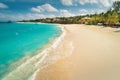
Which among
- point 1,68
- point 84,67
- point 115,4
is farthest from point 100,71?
point 115,4

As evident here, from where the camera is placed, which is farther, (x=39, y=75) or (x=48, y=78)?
(x=39, y=75)

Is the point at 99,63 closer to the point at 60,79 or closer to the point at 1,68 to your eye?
the point at 60,79

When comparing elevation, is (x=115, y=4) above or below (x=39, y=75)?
above

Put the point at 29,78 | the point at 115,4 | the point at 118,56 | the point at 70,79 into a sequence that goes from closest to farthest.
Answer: the point at 70,79, the point at 29,78, the point at 118,56, the point at 115,4

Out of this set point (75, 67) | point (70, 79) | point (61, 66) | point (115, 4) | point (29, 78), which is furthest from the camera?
point (115, 4)

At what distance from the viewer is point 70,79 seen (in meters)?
7.74

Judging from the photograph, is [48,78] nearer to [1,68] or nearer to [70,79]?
[70,79]

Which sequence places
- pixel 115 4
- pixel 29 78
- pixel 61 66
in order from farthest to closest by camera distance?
pixel 115 4, pixel 61 66, pixel 29 78

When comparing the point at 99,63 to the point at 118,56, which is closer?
the point at 99,63

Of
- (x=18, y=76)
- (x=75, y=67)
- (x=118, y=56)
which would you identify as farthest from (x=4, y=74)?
(x=118, y=56)

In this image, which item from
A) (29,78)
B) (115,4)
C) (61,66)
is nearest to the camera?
(29,78)

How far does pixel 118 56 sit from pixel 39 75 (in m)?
5.16

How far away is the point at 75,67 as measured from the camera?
9.48m

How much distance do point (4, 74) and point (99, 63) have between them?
4.97 m
